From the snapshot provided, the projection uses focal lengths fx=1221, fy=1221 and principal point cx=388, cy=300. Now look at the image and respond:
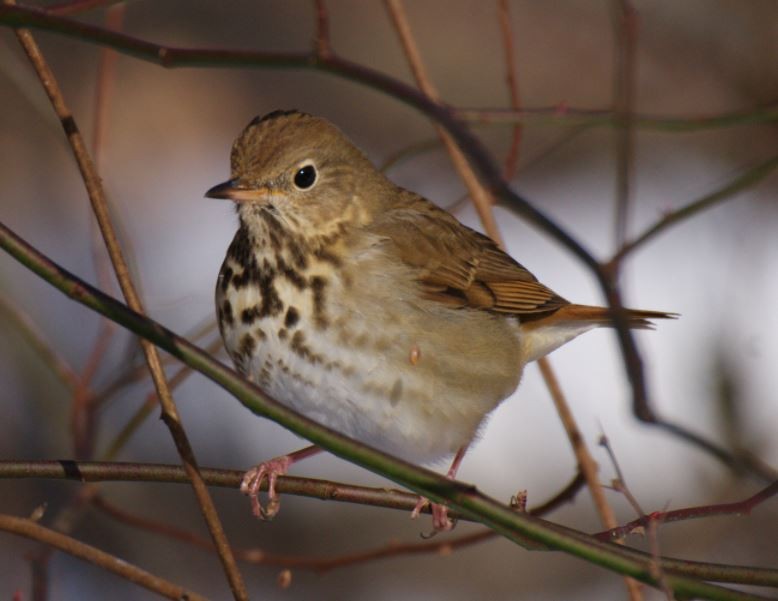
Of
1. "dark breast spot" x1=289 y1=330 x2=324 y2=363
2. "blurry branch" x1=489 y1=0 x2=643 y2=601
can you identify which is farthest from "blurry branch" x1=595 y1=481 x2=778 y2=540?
"dark breast spot" x1=289 y1=330 x2=324 y2=363

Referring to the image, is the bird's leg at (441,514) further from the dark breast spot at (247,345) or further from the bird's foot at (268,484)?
the dark breast spot at (247,345)

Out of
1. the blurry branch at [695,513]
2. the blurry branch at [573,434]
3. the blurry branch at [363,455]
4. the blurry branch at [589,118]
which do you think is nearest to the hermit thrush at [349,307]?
the blurry branch at [573,434]

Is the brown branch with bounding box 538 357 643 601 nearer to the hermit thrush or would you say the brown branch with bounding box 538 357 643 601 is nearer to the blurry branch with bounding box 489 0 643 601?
the blurry branch with bounding box 489 0 643 601

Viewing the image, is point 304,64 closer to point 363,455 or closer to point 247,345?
point 363,455

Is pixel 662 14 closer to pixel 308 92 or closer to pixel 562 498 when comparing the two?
pixel 308 92

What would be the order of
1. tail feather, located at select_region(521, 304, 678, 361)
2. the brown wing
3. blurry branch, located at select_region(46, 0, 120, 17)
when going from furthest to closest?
tail feather, located at select_region(521, 304, 678, 361) < the brown wing < blurry branch, located at select_region(46, 0, 120, 17)

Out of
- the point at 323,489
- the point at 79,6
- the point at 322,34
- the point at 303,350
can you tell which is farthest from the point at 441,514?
the point at 79,6

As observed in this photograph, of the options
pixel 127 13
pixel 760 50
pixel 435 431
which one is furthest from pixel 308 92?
pixel 435 431
